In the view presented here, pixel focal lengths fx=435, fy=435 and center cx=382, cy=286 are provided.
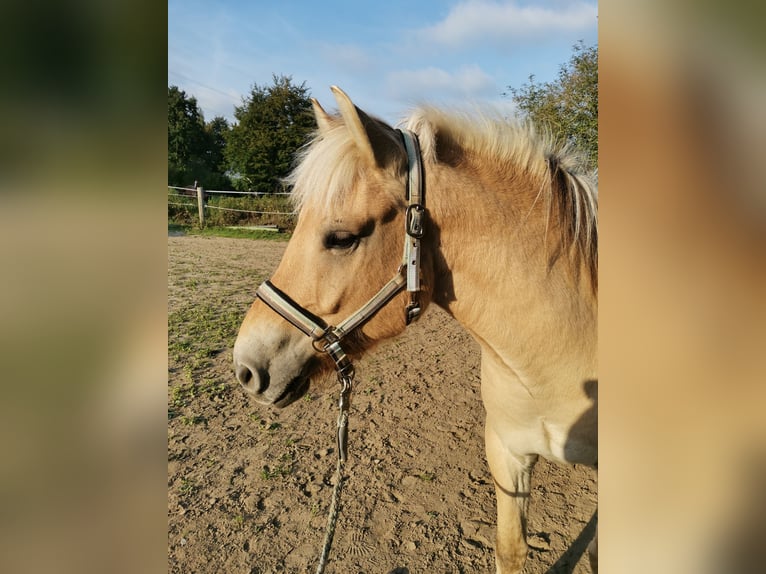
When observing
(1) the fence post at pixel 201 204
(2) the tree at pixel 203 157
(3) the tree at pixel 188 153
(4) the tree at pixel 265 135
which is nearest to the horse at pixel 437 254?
(3) the tree at pixel 188 153

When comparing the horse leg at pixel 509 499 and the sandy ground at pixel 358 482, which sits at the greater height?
the horse leg at pixel 509 499

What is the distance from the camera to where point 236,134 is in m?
22.5

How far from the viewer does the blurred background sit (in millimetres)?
350

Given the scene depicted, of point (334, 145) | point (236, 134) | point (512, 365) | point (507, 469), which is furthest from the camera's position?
point (236, 134)

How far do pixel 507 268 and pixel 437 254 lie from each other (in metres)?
0.26

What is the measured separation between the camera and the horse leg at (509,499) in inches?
90.2

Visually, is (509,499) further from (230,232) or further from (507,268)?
(230,232)

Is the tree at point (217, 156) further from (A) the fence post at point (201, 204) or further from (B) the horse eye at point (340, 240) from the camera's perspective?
(B) the horse eye at point (340, 240)

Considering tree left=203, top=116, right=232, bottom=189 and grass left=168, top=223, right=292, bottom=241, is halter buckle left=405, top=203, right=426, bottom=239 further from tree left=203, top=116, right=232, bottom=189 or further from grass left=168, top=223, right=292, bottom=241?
tree left=203, top=116, right=232, bottom=189

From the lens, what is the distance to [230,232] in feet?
52.0
